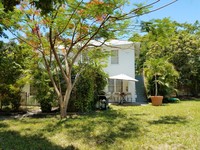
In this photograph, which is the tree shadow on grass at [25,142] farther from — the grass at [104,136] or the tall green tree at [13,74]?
the tall green tree at [13,74]

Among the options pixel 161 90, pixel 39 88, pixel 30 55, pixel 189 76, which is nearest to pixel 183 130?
pixel 39 88

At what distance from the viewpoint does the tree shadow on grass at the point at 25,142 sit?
749cm

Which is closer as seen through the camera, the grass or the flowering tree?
the grass

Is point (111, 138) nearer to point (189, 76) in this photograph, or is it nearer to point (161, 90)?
point (161, 90)

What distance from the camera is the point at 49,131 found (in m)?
9.86

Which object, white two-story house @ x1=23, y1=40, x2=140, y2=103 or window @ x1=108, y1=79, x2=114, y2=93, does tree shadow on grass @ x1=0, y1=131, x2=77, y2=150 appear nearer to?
white two-story house @ x1=23, y1=40, x2=140, y2=103

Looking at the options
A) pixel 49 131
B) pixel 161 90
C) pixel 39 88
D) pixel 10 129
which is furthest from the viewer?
pixel 161 90

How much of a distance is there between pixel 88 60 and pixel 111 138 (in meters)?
9.51

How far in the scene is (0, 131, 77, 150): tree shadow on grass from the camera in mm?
7489

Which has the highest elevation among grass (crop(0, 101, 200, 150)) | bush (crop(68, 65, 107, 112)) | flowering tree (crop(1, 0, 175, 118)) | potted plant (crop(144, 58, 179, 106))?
flowering tree (crop(1, 0, 175, 118))

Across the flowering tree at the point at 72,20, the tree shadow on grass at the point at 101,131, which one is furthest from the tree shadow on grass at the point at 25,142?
the flowering tree at the point at 72,20

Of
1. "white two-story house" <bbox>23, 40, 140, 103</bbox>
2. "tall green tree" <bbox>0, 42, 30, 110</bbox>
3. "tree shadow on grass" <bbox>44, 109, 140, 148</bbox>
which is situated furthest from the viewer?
"white two-story house" <bbox>23, 40, 140, 103</bbox>

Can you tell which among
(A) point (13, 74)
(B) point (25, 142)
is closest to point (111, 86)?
(A) point (13, 74)

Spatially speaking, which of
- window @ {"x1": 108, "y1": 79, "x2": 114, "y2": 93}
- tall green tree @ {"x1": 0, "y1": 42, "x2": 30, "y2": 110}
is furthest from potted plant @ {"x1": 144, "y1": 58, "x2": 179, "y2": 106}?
tall green tree @ {"x1": 0, "y1": 42, "x2": 30, "y2": 110}
